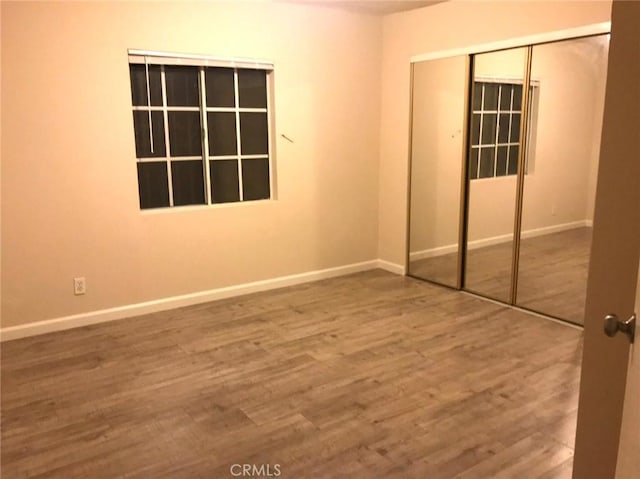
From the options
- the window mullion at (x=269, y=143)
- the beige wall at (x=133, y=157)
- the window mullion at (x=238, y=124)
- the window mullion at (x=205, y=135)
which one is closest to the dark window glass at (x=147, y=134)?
the beige wall at (x=133, y=157)

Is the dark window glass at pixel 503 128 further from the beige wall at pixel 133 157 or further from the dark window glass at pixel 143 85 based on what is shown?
the dark window glass at pixel 143 85

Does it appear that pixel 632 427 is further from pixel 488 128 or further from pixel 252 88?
pixel 252 88

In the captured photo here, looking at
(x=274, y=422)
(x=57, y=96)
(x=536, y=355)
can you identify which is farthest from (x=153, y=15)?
(x=536, y=355)

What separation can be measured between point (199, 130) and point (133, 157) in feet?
2.03

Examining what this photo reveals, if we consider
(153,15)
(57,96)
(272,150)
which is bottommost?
(272,150)

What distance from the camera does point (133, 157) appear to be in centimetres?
388

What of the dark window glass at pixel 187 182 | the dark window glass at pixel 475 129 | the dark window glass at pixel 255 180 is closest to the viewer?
the dark window glass at pixel 187 182

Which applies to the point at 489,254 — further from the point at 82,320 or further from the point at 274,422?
the point at 82,320

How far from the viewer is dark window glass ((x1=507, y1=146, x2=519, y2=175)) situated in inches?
160

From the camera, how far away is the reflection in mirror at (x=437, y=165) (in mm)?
4465

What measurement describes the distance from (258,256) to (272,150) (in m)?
0.92

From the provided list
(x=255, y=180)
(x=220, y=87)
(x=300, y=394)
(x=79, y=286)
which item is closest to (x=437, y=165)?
(x=255, y=180)

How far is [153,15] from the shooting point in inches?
149

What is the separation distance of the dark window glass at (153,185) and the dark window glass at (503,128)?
2636 mm
